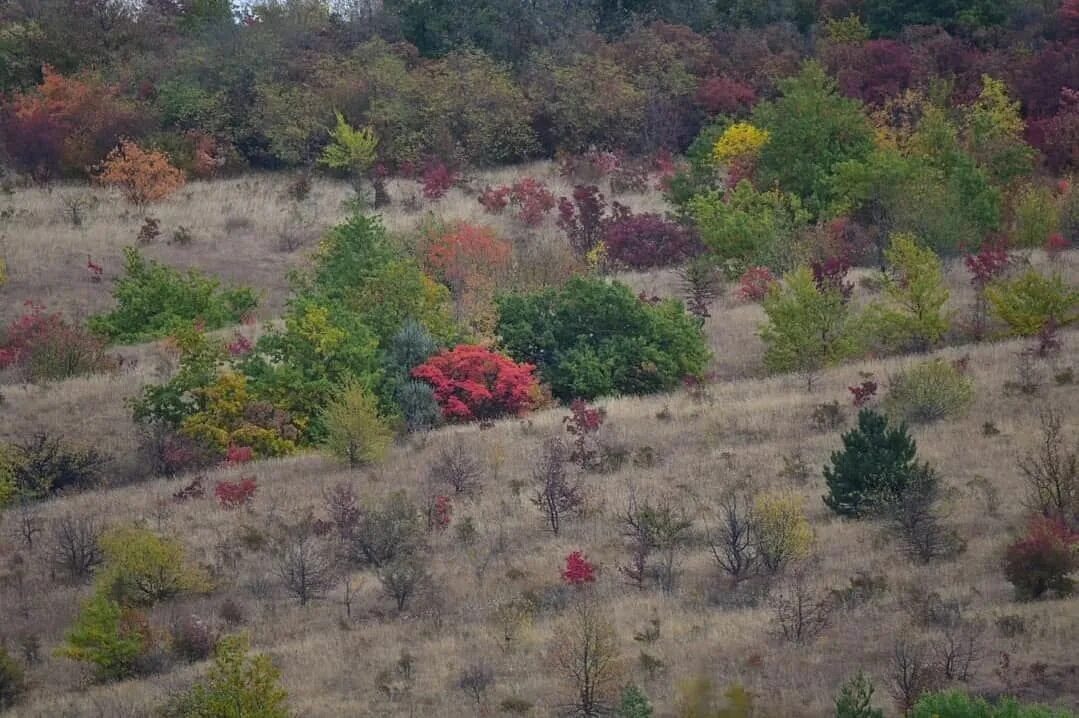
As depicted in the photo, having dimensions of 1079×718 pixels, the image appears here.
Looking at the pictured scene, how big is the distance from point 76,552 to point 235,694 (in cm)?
799

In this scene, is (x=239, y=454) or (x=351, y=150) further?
(x=351, y=150)

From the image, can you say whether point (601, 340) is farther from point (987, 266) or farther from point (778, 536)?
point (778, 536)

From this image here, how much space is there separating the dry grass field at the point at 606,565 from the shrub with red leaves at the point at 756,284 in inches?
116

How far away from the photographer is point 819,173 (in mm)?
44969

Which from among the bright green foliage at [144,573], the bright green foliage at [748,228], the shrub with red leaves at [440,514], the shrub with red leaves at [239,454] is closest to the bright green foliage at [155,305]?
the shrub with red leaves at [239,454]

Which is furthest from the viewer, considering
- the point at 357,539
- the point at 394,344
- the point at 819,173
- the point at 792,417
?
the point at 819,173

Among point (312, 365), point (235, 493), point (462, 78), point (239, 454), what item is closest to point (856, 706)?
point (235, 493)

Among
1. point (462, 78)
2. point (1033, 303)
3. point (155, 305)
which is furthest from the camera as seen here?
point (462, 78)

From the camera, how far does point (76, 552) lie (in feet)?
81.4

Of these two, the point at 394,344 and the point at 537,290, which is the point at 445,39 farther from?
the point at 394,344

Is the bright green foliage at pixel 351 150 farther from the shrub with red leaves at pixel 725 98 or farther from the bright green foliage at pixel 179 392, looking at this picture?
the bright green foliage at pixel 179 392

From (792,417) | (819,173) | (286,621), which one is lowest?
(286,621)

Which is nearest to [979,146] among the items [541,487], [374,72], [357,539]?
[374,72]

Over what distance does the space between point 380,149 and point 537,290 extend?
1839 cm
